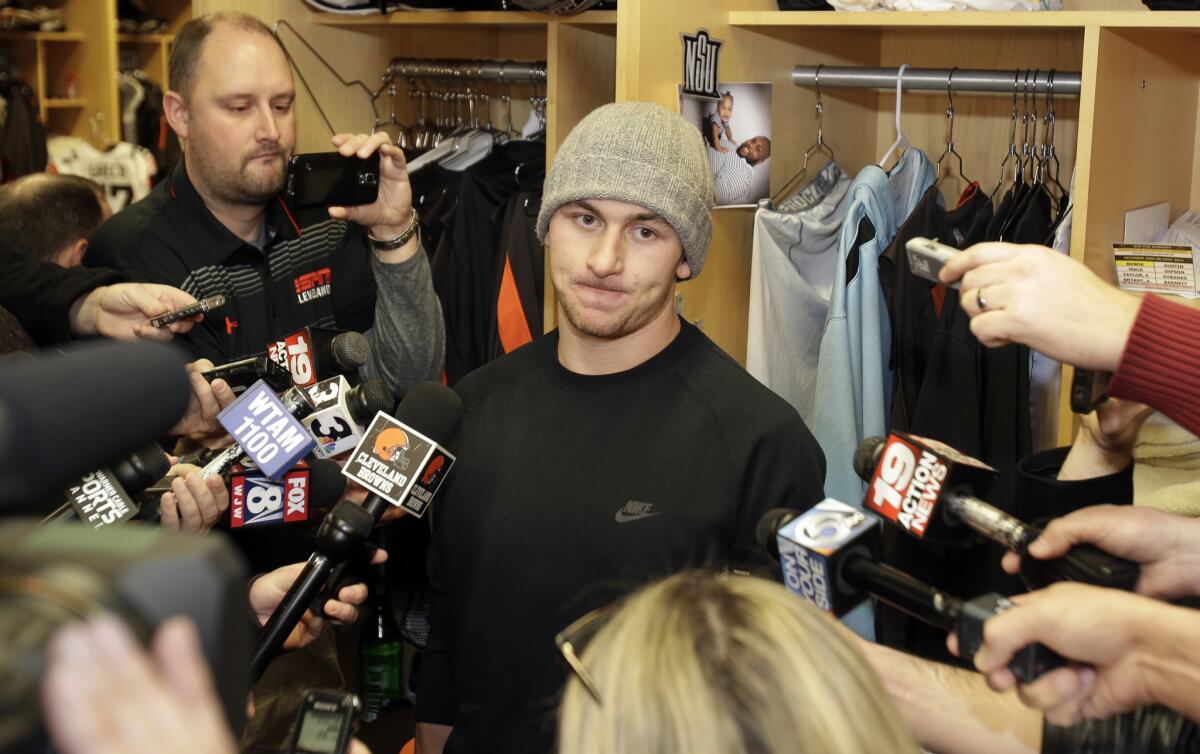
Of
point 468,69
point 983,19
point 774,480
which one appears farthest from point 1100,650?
point 468,69

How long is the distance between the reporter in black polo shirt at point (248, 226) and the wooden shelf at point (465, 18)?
0.63m

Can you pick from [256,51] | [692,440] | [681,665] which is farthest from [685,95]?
[681,665]

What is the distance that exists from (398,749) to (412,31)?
6.17 ft

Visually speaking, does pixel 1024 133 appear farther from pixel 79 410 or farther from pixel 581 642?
pixel 79 410

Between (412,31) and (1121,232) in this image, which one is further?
(412,31)

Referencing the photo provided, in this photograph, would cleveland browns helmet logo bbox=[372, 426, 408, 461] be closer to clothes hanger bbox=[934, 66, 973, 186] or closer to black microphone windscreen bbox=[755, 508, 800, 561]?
black microphone windscreen bbox=[755, 508, 800, 561]

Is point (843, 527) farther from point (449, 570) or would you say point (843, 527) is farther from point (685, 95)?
point (685, 95)

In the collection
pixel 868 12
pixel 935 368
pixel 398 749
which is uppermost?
pixel 868 12

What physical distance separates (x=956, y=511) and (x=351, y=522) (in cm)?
65

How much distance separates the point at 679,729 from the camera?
2.80ft

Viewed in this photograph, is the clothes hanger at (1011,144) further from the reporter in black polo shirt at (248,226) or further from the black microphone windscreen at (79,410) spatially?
the black microphone windscreen at (79,410)

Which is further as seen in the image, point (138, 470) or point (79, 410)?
point (138, 470)

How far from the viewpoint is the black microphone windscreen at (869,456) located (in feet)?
4.19

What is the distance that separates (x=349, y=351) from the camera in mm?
1815
